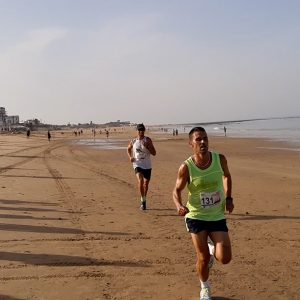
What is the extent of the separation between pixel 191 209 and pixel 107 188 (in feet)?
28.0

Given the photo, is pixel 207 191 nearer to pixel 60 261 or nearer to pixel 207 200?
pixel 207 200

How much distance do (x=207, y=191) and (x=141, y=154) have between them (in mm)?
5230

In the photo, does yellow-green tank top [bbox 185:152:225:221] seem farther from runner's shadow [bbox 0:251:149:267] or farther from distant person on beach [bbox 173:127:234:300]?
runner's shadow [bbox 0:251:149:267]

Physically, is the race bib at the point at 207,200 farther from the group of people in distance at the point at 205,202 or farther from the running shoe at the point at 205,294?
the running shoe at the point at 205,294

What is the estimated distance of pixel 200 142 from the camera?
15.5ft

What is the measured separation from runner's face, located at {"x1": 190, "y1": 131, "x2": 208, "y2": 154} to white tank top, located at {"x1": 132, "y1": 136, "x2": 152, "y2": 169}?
505 cm

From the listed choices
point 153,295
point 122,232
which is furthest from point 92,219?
point 153,295

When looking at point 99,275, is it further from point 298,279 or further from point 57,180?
point 57,180

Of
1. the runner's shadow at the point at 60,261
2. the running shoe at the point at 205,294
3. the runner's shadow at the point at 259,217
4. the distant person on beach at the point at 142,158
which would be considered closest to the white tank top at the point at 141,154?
the distant person on beach at the point at 142,158

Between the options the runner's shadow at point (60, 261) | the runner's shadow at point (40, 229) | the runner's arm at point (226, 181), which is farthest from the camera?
the runner's shadow at point (40, 229)

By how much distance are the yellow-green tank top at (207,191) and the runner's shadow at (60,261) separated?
1619 mm

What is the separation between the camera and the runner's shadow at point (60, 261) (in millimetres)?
5965

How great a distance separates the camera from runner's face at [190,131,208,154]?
4.69m

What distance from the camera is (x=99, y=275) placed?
556cm
